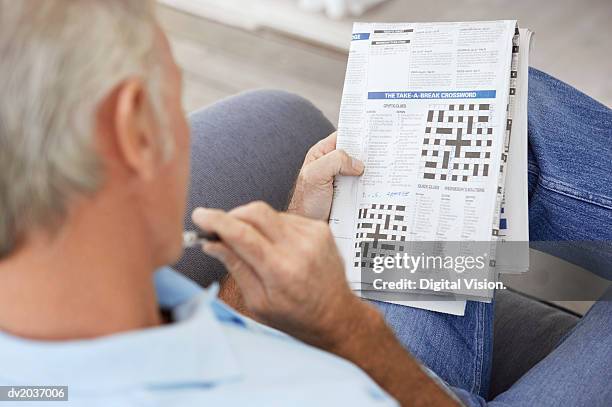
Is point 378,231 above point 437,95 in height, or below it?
below

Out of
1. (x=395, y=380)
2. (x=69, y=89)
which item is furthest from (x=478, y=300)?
(x=69, y=89)

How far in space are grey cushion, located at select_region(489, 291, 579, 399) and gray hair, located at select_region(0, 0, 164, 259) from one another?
2.71 feet

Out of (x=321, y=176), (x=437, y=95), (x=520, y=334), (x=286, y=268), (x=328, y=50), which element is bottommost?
(x=520, y=334)

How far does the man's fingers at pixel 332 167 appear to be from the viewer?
1.06 metres

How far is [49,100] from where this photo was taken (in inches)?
20.5

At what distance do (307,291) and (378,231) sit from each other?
34cm

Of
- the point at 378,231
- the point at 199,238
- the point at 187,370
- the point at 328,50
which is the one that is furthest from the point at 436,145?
the point at 328,50

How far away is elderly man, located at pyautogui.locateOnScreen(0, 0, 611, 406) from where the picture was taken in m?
0.53

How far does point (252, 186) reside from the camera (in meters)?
1.26

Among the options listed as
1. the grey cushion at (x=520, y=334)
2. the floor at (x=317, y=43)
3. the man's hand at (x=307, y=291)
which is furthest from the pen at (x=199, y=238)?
the floor at (x=317, y=43)

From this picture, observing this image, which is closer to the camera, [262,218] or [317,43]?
[262,218]

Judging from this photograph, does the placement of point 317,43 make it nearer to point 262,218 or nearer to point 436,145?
point 436,145

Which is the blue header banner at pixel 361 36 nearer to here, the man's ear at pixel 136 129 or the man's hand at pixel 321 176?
the man's hand at pixel 321 176

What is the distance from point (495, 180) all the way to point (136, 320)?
1.93 ft
